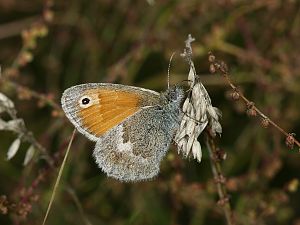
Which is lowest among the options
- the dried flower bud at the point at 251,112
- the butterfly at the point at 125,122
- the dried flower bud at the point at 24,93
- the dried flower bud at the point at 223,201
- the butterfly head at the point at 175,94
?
the dried flower bud at the point at 223,201

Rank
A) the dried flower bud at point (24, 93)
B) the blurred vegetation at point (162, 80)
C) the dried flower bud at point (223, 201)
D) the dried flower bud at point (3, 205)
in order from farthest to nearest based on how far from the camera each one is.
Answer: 1. the blurred vegetation at point (162, 80)
2. the dried flower bud at point (24, 93)
3. the dried flower bud at point (223, 201)
4. the dried flower bud at point (3, 205)

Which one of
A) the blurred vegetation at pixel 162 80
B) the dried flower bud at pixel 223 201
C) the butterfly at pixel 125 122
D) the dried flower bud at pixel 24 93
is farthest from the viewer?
the blurred vegetation at pixel 162 80

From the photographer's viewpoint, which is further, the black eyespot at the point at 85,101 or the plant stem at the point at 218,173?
the black eyespot at the point at 85,101

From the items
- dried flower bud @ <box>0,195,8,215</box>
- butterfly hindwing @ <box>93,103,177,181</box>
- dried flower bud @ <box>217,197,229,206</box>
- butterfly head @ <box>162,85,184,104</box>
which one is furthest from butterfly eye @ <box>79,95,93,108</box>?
dried flower bud @ <box>217,197,229,206</box>

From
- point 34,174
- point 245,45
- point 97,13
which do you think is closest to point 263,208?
point 245,45

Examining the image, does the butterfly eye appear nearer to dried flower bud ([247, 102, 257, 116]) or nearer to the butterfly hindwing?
the butterfly hindwing

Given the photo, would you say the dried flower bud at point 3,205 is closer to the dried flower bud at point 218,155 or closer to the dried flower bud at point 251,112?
the dried flower bud at point 218,155

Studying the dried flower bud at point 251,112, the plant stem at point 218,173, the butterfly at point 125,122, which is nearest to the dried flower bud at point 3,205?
the butterfly at point 125,122
